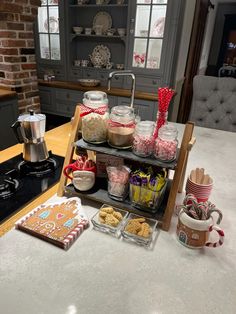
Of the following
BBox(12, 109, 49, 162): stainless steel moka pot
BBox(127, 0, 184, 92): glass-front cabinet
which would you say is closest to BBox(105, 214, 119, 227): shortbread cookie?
BBox(12, 109, 49, 162): stainless steel moka pot

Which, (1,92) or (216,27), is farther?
(216,27)

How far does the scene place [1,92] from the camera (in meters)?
2.16

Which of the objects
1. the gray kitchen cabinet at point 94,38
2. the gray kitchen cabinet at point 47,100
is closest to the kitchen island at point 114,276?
the gray kitchen cabinet at point 94,38

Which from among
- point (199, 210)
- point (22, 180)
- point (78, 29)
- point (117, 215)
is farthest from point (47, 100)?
point (199, 210)

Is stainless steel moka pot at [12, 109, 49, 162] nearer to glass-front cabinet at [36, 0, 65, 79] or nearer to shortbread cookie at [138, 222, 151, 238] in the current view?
shortbread cookie at [138, 222, 151, 238]

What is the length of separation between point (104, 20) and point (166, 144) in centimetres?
294

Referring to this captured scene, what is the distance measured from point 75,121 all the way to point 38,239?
422 mm

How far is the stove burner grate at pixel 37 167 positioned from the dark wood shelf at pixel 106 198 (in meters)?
0.22

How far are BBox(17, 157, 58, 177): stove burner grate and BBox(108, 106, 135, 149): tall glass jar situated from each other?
0.43 m

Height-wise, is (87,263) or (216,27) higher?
(216,27)

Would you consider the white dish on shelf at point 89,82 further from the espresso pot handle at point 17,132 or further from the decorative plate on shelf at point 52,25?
the espresso pot handle at point 17,132

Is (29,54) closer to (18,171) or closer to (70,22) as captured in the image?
(70,22)

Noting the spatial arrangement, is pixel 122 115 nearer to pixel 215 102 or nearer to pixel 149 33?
pixel 215 102

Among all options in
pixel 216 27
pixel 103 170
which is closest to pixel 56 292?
pixel 103 170
